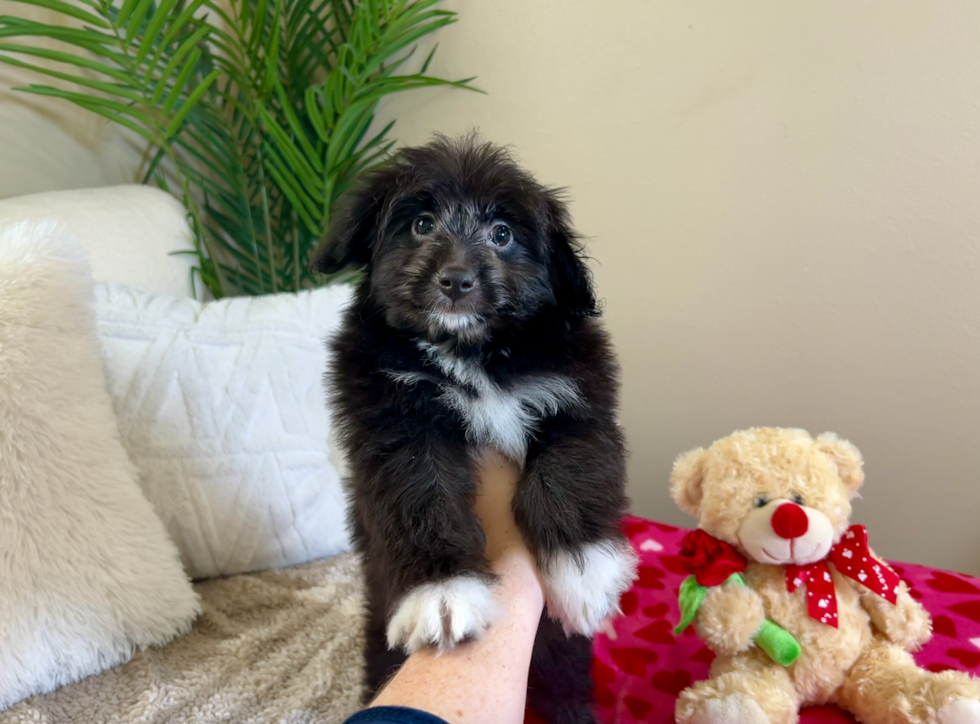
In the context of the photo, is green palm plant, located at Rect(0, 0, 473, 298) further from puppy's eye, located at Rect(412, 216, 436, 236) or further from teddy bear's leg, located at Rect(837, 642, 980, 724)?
teddy bear's leg, located at Rect(837, 642, 980, 724)

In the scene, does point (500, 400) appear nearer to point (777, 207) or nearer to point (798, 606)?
point (798, 606)

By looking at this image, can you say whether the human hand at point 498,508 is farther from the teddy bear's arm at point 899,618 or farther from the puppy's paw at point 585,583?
the teddy bear's arm at point 899,618

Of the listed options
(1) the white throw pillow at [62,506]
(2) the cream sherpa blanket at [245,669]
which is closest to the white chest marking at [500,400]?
(2) the cream sherpa blanket at [245,669]

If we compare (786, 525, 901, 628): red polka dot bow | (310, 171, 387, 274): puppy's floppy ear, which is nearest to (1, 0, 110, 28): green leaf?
(310, 171, 387, 274): puppy's floppy ear

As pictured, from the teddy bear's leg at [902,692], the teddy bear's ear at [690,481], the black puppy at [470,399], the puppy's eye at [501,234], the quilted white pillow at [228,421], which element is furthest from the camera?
the quilted white pillow at [228,421]

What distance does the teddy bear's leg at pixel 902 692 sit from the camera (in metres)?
1.27

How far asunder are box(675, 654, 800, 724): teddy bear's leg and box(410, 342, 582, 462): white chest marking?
683 mm

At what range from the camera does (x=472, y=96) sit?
9.36 ft

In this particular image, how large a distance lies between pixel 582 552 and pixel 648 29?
2017 mm

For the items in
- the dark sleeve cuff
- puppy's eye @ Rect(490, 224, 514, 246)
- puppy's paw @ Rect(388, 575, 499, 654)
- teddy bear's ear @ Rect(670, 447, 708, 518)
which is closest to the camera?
the dark sleeve cuff

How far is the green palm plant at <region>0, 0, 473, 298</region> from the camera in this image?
8.10ft

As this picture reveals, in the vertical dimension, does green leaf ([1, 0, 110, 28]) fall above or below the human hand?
above

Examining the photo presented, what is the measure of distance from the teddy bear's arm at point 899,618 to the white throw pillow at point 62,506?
1.77 m

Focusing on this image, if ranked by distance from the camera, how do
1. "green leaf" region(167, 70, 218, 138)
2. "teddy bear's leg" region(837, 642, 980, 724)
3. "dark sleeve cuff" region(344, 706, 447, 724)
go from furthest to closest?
"green leaf" region(167, 70, 218, 138) → "teddy bear's leg" region(837, 642, 980, 724) → "dark sleeve cuff" region(344, 706, 447, 724)
